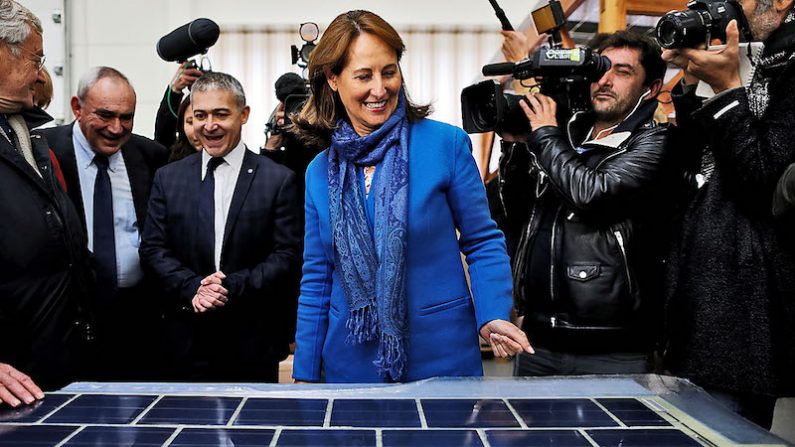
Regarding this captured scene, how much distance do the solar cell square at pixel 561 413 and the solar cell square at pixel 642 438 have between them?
0.12 ft

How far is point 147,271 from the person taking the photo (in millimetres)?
2383

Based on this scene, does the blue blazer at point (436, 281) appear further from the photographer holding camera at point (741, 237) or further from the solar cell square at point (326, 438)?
the solar cell square at point (326, 438)

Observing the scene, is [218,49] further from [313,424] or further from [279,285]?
[313,424]

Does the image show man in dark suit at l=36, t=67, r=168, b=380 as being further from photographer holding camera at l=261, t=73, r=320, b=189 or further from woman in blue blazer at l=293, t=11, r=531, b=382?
woman in blue blazer at l=293, t=11, r=531, b=382

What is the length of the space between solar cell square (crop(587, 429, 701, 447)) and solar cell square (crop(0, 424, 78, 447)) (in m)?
0.68

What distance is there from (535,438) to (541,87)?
144cm

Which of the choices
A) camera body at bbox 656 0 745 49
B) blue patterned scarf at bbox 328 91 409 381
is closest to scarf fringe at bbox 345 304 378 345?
blue patterned scarf at bbox 328 91 409 381

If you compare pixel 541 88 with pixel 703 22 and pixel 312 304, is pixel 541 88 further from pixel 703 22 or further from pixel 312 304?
pixel 312 304

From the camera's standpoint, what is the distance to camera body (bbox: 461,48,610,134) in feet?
6.61

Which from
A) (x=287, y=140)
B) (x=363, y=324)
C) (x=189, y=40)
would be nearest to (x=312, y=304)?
(x=363, y=324)

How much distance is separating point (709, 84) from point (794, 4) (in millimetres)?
242

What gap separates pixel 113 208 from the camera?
2.46m

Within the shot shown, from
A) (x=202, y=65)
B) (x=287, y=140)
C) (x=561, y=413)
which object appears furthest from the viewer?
(x=202, y=65)

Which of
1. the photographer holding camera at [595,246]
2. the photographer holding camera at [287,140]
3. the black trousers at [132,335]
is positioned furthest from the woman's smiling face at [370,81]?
the black trousers at [132,335]
